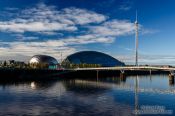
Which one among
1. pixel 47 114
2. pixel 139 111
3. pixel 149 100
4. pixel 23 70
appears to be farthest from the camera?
pixel 23 70

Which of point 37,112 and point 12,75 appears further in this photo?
point 12,75

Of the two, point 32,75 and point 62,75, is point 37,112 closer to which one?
point 32,75

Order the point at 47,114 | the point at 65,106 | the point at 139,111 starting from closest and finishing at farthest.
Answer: the point at 47,114 < the point at 139,111 < the point at 65,106

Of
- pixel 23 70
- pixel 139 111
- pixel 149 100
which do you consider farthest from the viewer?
pixel 23 70

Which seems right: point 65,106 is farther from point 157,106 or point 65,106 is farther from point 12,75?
point 12,75

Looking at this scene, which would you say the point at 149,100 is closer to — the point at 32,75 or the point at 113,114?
the point at 113,114

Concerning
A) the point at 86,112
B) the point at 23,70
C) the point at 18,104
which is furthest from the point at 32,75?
the point at 86,112

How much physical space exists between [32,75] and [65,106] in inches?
4483

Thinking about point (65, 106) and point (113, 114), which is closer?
point (113, 114)

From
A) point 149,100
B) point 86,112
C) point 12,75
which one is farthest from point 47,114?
point 12,75

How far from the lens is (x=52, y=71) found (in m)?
189

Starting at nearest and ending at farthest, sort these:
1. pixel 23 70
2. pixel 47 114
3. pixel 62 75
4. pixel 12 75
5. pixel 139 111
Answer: pixel 47 114
pixel 139 111
pixel 12 75
pixel 23 70
pixel 62 75

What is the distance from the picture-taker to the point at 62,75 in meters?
188

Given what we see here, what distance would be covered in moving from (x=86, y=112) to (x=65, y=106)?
7731mm
